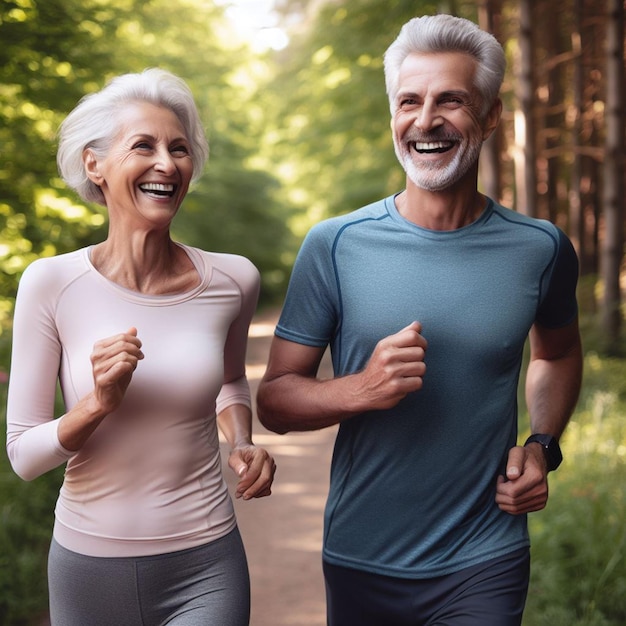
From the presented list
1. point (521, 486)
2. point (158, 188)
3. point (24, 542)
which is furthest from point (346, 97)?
point (521, 486)

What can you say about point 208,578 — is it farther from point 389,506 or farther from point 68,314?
point 68,314

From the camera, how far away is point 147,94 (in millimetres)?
2578

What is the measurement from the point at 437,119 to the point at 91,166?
1.01 metres

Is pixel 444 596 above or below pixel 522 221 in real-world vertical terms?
below

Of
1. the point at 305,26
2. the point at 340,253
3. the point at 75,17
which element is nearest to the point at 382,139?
the point at 305,26

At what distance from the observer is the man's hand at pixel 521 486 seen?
8.61ft

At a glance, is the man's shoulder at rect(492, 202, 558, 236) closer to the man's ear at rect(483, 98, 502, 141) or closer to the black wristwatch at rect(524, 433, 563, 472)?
the man's ear at rect(483, 98, 502, 141)

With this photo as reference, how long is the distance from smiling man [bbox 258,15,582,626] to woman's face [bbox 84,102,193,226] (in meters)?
0.46

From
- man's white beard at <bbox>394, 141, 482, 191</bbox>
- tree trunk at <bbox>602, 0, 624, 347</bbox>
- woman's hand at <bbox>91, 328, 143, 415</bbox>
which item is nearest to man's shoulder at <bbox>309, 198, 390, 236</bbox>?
man's white beard at <bbox>394, 141, 482, 191</bbox>

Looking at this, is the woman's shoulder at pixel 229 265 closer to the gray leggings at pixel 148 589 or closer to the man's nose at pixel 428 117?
the man's nose at pixel 428 117

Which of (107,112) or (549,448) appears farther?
(549,448)

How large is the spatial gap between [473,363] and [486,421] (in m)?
0.18

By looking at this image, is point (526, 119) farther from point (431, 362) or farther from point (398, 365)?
point (398, 365)

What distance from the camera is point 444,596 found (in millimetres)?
2645
